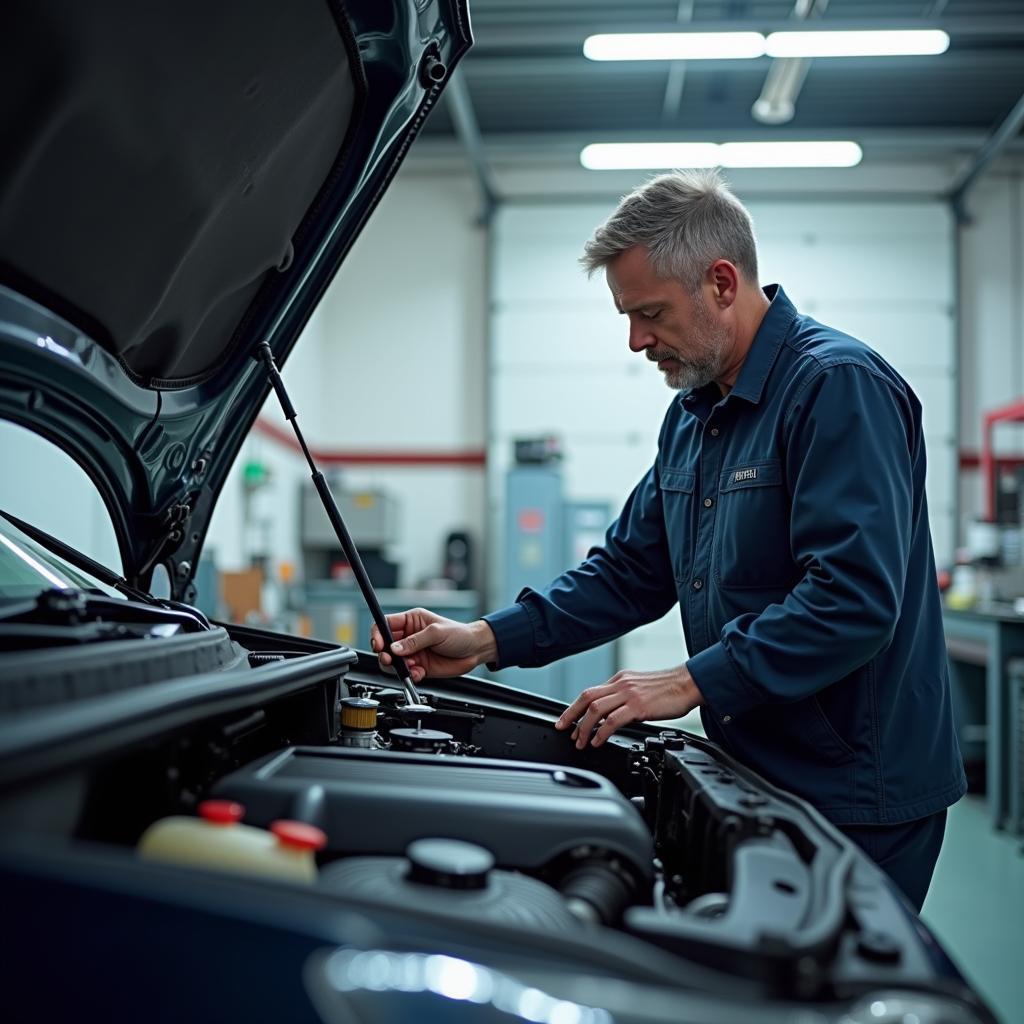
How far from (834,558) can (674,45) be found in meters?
4.97

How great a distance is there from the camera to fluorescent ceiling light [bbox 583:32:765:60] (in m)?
5.44

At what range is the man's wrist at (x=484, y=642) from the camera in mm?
1776

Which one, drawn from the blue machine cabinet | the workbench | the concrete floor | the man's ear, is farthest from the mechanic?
the blue machine cabinet

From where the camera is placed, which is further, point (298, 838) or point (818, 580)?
point (818, 580)

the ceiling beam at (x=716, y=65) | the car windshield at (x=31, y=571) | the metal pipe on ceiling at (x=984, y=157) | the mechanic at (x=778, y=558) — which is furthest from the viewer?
the metal pipe on ceiling at (x=984, y=157)

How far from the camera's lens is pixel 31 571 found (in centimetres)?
131

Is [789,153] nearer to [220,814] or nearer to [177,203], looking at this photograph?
[177,203]

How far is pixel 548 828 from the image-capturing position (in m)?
0.96

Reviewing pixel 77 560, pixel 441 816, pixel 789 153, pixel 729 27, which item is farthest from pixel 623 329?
pixel 441 816

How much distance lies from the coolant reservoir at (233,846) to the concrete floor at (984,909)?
1.88 metres

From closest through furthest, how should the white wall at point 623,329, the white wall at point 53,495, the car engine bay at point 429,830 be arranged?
the car engine bay at point 429,830
the white wall at point 53,495
the white wall at point 623,329

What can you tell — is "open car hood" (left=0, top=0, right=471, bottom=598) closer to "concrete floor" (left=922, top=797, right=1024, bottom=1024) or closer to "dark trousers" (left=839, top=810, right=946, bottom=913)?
"dark trousers" (left=839, top=810, right=946, bottom=913)

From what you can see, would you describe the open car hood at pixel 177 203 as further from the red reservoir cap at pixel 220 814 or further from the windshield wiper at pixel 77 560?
the red reservoir cap at pixel 220 814

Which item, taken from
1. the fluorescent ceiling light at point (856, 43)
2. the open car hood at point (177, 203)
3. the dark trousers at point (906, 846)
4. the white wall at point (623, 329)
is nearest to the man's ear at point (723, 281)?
the open car hood at point (177, 203)
